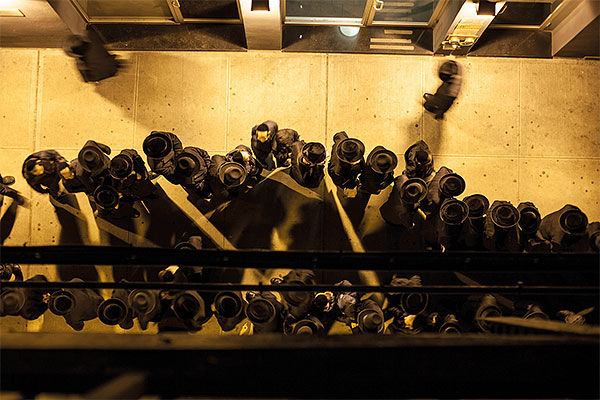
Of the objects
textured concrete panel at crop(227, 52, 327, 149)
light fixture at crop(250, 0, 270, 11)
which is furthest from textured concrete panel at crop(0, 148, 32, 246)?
light fixture at crop(250, 0, 270, 11)

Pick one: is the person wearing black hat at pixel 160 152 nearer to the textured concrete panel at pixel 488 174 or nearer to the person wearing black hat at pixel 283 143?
the person wearing black hat at pixel 283 143

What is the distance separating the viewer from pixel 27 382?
1.91m

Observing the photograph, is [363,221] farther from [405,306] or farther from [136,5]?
[136,5]

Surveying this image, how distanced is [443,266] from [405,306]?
9.68 feet

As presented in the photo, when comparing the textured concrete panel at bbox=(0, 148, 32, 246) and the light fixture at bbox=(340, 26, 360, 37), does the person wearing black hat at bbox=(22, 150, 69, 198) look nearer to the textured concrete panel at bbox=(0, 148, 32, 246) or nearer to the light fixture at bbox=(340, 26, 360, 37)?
the textured concrete panel at bbox=(0, 148, 32, 246)

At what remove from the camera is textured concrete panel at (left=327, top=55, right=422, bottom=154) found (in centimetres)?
587

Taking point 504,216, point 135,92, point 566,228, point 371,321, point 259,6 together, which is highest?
point 259,6

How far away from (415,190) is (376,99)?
1.97m

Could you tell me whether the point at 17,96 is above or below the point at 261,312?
above

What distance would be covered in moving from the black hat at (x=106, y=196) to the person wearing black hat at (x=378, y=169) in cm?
294

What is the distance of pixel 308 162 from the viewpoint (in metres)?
4.49

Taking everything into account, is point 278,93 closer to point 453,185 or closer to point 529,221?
point 453,185

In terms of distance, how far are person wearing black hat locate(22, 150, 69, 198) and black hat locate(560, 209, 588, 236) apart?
5.74 meters

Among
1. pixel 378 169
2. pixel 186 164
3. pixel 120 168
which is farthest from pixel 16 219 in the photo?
pixel 378 169
